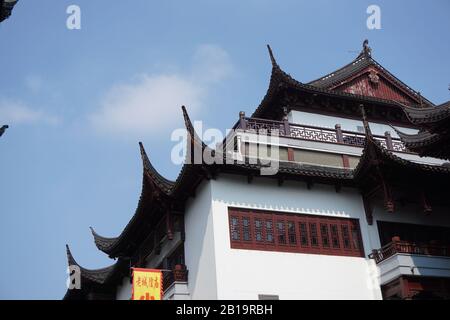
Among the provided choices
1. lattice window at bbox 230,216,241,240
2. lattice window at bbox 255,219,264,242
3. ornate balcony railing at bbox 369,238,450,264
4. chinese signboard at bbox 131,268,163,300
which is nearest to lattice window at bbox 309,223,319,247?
lattice window at bbox 255,219,264,242

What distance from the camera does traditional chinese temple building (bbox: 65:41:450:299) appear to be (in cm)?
1573

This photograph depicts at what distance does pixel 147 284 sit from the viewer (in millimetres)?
16734

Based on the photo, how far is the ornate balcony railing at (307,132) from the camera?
18328 millimetres

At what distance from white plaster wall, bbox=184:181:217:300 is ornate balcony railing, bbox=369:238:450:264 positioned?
5001 millimetres

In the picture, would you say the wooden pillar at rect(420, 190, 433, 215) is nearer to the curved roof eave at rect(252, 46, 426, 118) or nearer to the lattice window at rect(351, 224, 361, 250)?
the lattice window at rect(351, 224, 361, 250)

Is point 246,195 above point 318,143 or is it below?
below

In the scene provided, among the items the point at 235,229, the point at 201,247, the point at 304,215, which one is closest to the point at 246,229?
the point at 235,229

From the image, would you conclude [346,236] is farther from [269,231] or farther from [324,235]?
[269,231]

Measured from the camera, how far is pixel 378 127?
908 inches
